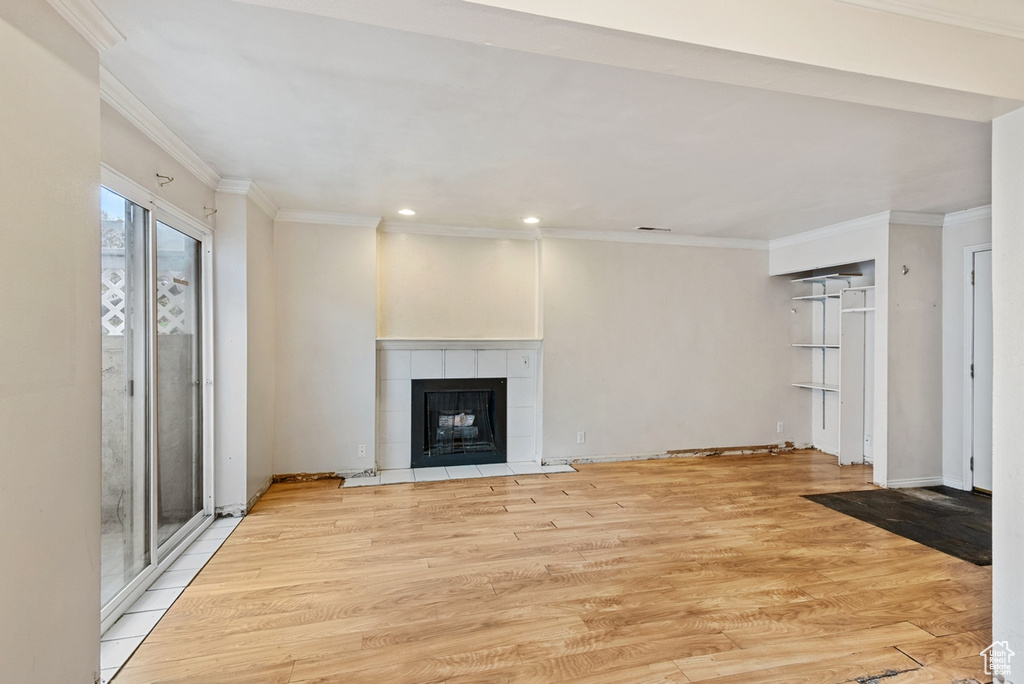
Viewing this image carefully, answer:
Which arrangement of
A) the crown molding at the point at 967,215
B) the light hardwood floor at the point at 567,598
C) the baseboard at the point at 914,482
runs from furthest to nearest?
the baseboard at the point at 914,482 → the crown molding at the point at 967,215 → the light hardwood floor at the point at 567,598

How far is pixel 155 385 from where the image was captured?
9.06 ft

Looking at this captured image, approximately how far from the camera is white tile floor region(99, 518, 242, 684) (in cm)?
203

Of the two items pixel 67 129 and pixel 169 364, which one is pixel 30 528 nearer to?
pixel 67 129

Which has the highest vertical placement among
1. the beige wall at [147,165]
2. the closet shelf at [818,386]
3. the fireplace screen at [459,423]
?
the beige wall at [147,165]

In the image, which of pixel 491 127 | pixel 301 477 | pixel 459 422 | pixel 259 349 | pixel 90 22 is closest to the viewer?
pixel 90 22

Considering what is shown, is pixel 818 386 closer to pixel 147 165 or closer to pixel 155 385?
pixel 155 385

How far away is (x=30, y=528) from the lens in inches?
52.9

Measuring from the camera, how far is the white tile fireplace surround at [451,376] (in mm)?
4945

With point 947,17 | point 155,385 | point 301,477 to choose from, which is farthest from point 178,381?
point 947,17

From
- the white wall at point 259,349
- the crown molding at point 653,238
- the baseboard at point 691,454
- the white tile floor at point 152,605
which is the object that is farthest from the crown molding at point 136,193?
the baseboard at point 691,454

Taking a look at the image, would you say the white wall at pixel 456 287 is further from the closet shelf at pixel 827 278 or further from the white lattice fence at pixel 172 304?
the closet shelf at pixel 827 278

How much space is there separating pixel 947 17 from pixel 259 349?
4.37 m

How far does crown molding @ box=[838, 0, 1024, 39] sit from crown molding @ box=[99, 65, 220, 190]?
2.84 metres

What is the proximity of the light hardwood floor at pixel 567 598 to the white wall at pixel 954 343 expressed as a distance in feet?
5.35
